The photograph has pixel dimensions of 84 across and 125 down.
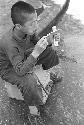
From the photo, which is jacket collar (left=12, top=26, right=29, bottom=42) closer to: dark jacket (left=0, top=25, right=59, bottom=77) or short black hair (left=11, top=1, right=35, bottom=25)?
dark jacket (left=0, top=25, right=59, bottom=77)

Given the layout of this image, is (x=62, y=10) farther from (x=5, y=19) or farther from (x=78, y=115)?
(x=78, y=115)

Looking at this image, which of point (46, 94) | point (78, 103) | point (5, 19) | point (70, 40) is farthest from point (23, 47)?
point (5, 19)

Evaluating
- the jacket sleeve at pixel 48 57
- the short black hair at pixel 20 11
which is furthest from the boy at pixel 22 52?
the jacket sleeve at pixel 48 57

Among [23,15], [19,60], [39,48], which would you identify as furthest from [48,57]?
[23,15]

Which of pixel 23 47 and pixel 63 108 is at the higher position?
pixel 23 47

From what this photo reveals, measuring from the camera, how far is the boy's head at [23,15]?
9.53ft

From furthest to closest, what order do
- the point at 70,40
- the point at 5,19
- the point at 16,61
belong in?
the point at 5,19 → the point at 70,40 → the point at 16,61

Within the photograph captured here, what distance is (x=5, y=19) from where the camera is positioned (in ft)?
17.5

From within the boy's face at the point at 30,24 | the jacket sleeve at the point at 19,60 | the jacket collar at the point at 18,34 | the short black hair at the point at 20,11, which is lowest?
the jacket sleeve at the point at 19,60

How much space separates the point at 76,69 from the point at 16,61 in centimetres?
148

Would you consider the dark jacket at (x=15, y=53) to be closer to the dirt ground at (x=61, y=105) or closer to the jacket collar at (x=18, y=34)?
the jacket collar at (x=18, y=34)

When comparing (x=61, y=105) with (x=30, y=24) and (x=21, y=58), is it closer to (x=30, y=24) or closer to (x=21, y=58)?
(x=21, y=58)

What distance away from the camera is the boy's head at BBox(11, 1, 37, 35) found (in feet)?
9.53

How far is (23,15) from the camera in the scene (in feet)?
9.55
